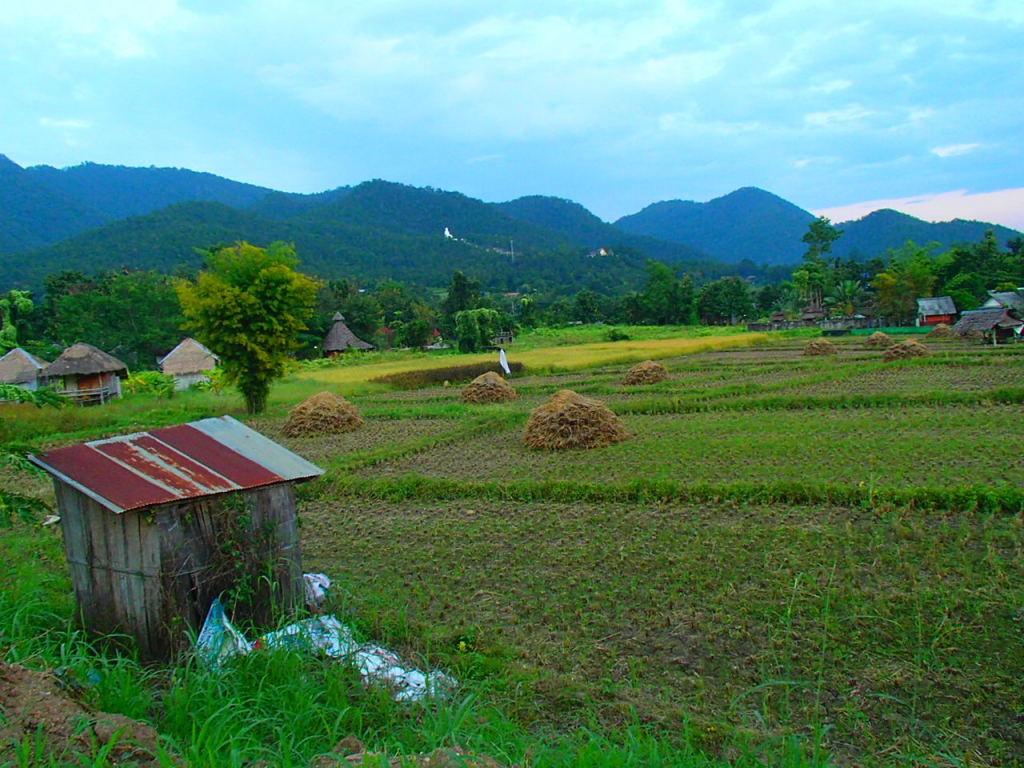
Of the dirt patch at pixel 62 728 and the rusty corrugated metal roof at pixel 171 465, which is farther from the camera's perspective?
the rusty corrugated metal roof at pixel 171 465

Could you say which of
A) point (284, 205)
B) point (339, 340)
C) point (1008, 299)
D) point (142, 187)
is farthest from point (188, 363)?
point (142, 187)

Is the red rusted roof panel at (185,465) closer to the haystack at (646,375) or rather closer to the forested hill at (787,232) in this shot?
the haystack at (646,375)

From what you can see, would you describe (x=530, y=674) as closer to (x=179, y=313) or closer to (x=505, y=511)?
(x=505, y=511)

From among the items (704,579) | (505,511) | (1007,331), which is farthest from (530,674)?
(1007,331)

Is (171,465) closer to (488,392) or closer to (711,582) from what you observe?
(711,582)

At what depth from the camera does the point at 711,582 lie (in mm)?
5551

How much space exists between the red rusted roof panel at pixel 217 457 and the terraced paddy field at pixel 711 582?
111cm

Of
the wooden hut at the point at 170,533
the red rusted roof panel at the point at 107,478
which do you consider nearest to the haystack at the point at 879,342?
the wooden hut at the point at 170,533

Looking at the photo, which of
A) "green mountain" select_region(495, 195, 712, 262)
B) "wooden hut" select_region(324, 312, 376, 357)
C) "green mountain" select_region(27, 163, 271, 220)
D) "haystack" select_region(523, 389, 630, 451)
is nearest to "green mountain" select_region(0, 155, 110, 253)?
"green mountain" select_region(27, 163, 271, 220)

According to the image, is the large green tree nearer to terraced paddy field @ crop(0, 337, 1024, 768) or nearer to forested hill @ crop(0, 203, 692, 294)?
terraced paddy field @ crop(0, 337, 1024, 768)

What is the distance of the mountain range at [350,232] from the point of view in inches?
2606

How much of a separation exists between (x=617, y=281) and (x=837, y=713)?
310ft

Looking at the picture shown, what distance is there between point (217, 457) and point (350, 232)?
97.1 metres

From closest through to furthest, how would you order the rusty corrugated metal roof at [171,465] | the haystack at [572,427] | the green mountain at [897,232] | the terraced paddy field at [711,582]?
the terraced paddy field at [711,582], the rusty corrugated metal roof at [171,465], the haystack at [572,427], the green mountain at [897,232]
